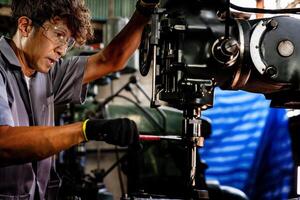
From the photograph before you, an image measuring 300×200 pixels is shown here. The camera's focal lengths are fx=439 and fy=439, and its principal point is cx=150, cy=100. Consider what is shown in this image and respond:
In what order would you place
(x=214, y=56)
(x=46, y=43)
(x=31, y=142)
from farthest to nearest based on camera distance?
(x=46, y=43) < (x=31, y=142) < (x=214, y=56)

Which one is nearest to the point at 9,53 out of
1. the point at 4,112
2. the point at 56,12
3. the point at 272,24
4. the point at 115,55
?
the point at 56,12

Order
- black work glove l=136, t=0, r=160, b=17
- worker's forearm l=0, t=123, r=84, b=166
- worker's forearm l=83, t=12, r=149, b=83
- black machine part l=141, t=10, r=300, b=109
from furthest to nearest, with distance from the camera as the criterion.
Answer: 1. worker's forearm l=83, t=12, r=149, b=83
2. black work glove l=136, t=0, r=160, b=17
3. worker's forearm l=0, t=123, r=84, b=166
4. black machine part l=141, t=10, r=300, b=109

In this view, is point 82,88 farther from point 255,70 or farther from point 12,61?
point 255,70

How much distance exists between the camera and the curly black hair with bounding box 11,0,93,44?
1650 millimetres

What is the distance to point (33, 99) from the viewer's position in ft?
5.76

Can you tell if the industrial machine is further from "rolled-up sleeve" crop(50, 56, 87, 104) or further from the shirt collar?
"rolled-up sleeve" crop(50, 56, 87, 104)

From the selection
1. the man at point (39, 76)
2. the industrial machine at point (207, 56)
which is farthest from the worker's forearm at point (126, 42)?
the industrial machine at point (207, 56)

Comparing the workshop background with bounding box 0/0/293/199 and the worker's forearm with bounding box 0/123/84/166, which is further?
the workshop background with bounding box 0/0/293/199

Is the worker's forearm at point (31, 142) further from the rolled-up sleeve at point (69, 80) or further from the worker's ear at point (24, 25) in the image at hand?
the rolled-up sleeve at point (69, 80)

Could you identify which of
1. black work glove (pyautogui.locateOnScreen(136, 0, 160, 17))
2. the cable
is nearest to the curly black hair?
black work glove (pyautogui.locateOnScreen(136, 0, 160, 17))

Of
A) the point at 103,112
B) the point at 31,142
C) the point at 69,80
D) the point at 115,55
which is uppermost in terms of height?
the point at 115,55

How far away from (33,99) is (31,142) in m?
0.46

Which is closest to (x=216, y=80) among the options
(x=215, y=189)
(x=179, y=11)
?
(x=179, y=11)

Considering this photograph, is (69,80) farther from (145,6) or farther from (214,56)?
(214,56)
